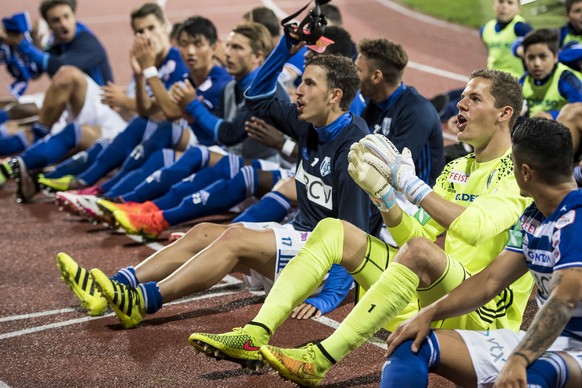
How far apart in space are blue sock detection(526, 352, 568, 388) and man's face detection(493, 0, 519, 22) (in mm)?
7678

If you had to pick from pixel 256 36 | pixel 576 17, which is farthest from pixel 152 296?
pixel 576 17

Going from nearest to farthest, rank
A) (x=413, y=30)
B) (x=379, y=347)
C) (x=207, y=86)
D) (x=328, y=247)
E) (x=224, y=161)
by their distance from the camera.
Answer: (x=328, y=247), (x=379, y=347), (x=224, y=161), (x=207, y=86), (x=413, y=30)

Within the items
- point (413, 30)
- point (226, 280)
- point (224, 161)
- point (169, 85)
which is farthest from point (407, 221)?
point (413, 30)

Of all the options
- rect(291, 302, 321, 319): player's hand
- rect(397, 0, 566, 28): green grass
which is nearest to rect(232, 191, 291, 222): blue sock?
rect(291, 302, 321, 319): player's hand

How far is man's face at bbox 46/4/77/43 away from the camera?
9852 millimetres

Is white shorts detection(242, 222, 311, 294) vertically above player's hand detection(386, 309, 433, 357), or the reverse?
player's hand detection(386, 309, 433, 357)

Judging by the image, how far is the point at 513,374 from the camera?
11.4ft

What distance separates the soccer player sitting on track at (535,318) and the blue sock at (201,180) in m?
3.62

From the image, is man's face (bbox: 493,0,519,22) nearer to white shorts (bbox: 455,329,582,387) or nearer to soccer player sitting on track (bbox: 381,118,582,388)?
soccer player sitting on track (bbox: 381,118,582,388)

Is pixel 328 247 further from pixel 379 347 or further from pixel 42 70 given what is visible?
pixel 42 70

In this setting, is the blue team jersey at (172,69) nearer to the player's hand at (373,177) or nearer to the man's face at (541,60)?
the man's face at (541,60)

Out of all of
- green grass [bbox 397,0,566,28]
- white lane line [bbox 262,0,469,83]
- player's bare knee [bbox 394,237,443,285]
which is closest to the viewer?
player's bare knee [bbox 394,237,443,285]

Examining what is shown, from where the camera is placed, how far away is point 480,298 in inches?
159

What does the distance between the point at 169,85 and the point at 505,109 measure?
4.63m
